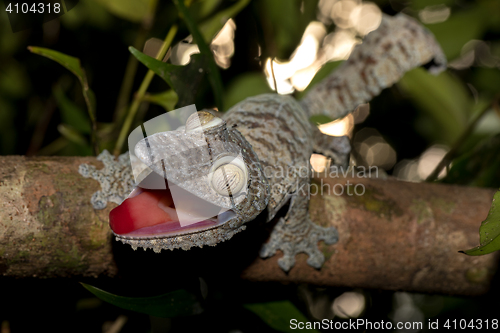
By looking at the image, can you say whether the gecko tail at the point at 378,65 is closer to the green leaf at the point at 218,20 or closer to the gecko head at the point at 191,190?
the green leaf at the point at 218,20

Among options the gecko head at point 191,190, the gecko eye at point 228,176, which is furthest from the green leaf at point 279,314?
the gecko eye at point 228,176

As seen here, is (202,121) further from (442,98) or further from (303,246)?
(442,98)

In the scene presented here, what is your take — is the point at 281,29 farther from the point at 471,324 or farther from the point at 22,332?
the point at 22,332

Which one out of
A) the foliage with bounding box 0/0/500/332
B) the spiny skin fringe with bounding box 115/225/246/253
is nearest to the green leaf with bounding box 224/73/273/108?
the foliage with bounding box 0/0/500/332

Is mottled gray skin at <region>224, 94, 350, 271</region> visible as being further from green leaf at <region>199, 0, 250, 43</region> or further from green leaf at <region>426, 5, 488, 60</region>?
green leaf at <region>426, 5, 488, 60</region>

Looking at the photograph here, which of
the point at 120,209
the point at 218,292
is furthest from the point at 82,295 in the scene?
the point at 120,209

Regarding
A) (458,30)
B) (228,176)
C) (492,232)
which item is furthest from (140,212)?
(458,30)
